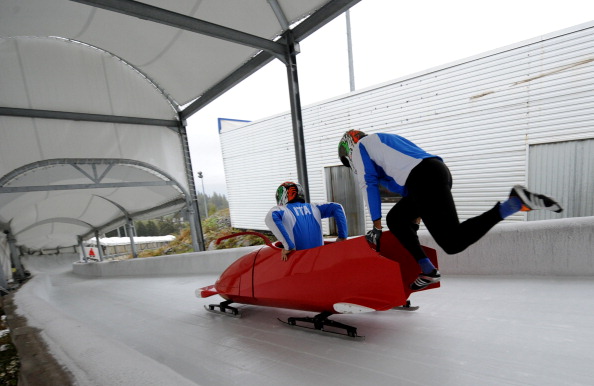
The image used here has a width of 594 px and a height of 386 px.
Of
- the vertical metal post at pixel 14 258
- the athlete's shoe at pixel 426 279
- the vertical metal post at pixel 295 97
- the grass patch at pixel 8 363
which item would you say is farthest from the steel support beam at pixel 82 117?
the vertical metal post at pixel 14 258

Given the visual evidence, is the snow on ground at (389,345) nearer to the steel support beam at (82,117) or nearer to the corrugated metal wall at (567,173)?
the corrugated metal wall at (567,173)

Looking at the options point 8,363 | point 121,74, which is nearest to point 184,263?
point 8,363

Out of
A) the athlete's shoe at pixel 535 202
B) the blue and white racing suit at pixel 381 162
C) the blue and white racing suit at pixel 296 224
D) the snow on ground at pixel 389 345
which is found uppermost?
the blue and white racing suit at pixel 381 162

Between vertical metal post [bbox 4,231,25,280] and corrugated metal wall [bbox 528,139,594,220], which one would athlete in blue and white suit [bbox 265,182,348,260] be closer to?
corrugated metal wall [bbox 528,139,594,220]

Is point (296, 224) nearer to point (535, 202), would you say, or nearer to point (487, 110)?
point (535, 202)

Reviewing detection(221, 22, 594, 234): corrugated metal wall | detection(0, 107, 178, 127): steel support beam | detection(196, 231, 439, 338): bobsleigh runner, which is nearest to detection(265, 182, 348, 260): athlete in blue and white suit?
detection(196, 231, 439, 338): bobsleigh runner

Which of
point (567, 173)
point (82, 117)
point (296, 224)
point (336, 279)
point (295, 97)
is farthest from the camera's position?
point (82, 117)

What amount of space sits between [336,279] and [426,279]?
1.42ft

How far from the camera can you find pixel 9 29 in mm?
3857

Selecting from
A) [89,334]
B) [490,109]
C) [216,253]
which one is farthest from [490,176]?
[89,334]

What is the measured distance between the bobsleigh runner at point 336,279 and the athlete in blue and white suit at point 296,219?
14 centimetres

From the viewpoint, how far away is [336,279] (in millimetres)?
1408

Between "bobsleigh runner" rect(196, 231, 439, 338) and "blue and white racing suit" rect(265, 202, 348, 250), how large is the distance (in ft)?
0.45

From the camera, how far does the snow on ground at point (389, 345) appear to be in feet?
3.29
